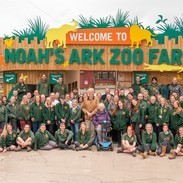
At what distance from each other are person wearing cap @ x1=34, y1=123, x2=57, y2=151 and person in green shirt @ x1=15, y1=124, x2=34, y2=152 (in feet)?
0.48

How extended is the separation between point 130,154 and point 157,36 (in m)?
6.44

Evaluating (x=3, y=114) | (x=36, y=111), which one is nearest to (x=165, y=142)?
(x=36, y=111)

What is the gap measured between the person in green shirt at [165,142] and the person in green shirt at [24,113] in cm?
386

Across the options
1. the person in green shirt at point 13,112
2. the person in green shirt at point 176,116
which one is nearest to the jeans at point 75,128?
the person in green shirt at point 13,112

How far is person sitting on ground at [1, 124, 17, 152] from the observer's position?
11803 mm

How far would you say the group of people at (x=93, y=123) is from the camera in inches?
450

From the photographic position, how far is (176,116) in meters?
11.7

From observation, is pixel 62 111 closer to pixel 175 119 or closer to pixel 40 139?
pixel 40 139

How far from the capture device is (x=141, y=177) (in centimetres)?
941

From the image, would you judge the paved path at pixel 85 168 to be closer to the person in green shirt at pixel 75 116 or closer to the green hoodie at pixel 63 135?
the green hoodie at pixel 63 135

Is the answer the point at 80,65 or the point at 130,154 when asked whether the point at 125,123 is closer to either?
the point at 130,154

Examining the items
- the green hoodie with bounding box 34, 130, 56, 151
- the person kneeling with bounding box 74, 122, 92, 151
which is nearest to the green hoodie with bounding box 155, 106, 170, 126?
the person kneeling with bounding box 74, 122, 92, 151

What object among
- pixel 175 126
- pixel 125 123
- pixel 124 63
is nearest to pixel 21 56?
pixel 124 63

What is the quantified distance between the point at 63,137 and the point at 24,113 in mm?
1418
